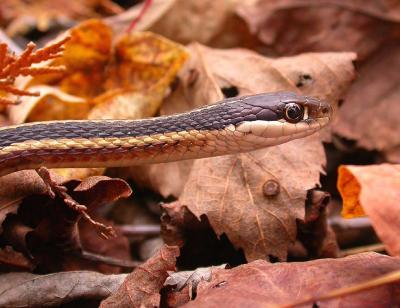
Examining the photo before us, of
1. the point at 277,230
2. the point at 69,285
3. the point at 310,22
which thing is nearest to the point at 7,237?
the point at 69,285

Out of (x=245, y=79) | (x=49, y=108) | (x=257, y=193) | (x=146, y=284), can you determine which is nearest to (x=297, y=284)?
(x=146, y=284)

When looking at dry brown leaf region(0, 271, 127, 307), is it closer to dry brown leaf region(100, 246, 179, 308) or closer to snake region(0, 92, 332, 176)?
dry brown leaf region(100, 246, 179, 308)

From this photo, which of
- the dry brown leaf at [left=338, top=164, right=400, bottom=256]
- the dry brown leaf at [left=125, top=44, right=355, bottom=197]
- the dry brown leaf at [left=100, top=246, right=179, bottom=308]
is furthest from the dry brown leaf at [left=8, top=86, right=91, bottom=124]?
the dry brown leaf at [left=338, top=164, right=400, bottom=256]

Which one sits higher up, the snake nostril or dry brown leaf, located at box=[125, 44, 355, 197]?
the snake nostril

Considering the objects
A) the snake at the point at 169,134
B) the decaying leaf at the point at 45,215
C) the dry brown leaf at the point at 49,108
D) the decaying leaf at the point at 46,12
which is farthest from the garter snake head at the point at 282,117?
the decaying leaf at the point at 46,12

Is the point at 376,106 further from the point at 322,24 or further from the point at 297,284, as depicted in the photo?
the point at 297,284

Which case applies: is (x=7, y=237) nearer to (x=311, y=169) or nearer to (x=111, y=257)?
(x=111, y=257)
